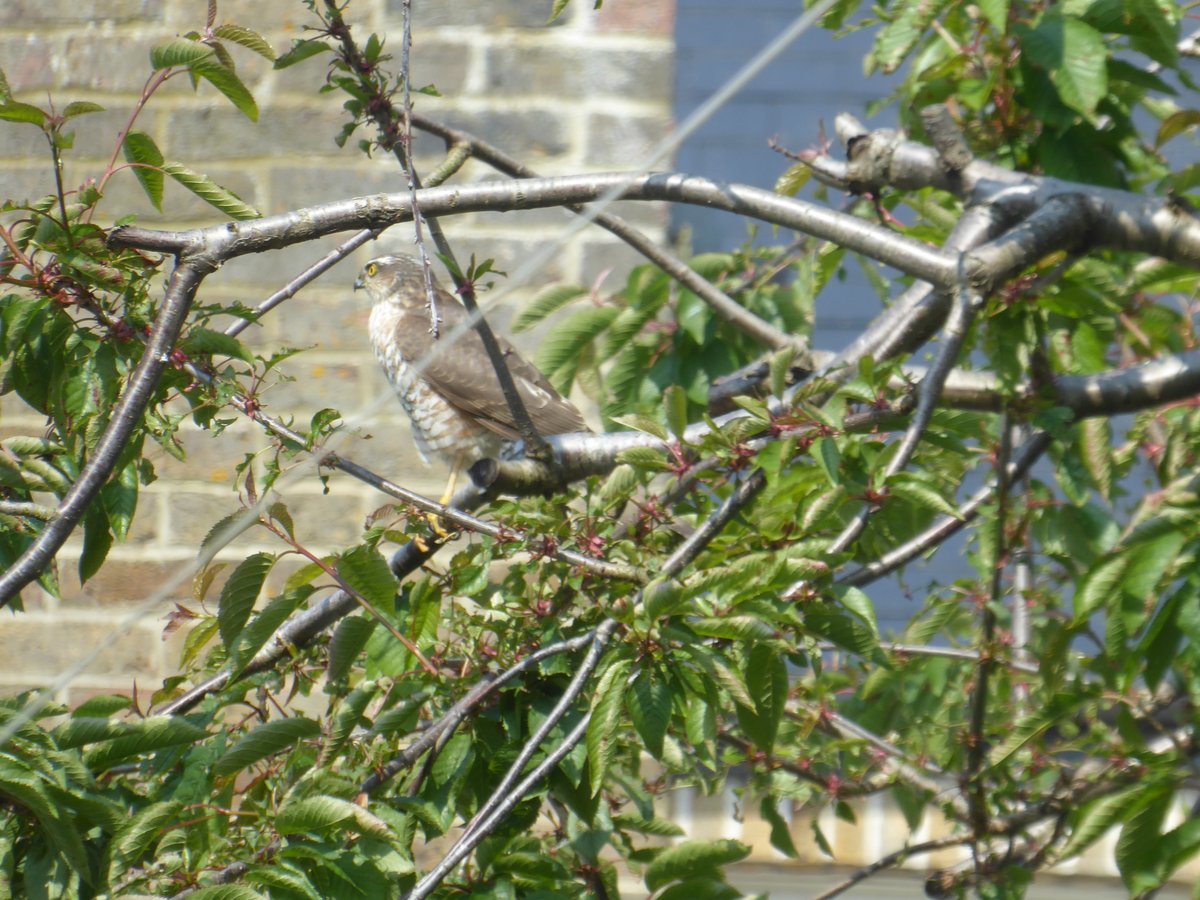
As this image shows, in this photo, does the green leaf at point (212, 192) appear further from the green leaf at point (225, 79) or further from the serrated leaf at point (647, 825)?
the serrated leaf at point (647, 825)

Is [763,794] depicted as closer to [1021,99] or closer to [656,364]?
[656,364]

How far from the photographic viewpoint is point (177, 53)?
1801 millimetres

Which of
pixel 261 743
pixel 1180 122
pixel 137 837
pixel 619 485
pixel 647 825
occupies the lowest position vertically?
pixel 647 825

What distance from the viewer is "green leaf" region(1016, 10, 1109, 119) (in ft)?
7.04

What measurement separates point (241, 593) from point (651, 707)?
0.59m

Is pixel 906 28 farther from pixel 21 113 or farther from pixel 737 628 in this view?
pixel 21 113

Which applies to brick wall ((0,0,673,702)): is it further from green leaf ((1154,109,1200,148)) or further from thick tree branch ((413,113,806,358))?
green leaf ((1154,109,1200,148))

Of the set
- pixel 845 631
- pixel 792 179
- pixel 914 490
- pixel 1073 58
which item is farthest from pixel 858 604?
pixel 792 179

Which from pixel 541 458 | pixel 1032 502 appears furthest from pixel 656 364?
pixel 1032 502

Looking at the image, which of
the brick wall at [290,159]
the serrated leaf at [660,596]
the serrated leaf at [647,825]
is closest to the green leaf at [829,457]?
the serrated leaf at [660,596]

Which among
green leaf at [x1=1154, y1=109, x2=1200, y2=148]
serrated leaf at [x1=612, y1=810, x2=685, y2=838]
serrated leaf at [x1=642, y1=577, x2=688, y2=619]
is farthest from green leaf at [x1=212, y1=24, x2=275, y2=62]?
green leaf at [x1=1154, y1=109, x2=1200, y2=148]

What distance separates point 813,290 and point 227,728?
1.58 m

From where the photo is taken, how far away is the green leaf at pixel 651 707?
1.67 m

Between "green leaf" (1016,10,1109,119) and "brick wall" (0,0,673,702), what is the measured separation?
205cm
